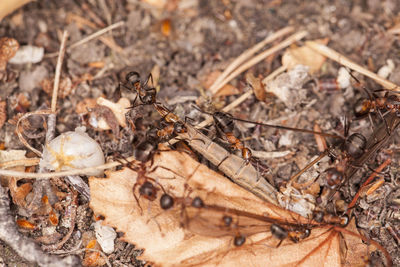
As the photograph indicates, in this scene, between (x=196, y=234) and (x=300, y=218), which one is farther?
(x=300, y=218)

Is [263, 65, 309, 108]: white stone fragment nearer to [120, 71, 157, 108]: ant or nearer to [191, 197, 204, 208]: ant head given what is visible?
[120, 71, 157, 108]: ant

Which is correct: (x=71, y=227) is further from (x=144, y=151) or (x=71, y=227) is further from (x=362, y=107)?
(x=362, y=107)

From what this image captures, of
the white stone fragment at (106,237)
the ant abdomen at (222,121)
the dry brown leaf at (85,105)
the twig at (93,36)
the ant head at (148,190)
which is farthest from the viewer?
the twig at (93,36)

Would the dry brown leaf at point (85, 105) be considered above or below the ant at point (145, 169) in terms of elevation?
above

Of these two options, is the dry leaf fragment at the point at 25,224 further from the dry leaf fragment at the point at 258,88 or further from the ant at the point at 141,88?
the dry leaf fragment at the point at 258,88

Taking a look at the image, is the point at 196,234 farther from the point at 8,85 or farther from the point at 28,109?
the point at 8,85

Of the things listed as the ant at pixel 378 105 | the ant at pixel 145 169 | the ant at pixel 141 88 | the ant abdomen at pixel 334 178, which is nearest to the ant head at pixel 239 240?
the ant at pixel 145 169

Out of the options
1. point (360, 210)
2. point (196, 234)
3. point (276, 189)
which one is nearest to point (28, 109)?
point (196, 234)
